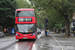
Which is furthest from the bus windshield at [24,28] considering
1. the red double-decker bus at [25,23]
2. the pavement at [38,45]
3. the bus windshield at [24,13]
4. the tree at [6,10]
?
the tree at [6,10]

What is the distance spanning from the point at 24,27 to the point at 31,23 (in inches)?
39.5

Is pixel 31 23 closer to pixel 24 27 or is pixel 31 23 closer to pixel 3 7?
pixel 24 27

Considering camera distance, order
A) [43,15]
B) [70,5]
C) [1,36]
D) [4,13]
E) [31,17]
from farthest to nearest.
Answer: [43,15] → [4,13] → [1,36] → [70,5] → [31,17]

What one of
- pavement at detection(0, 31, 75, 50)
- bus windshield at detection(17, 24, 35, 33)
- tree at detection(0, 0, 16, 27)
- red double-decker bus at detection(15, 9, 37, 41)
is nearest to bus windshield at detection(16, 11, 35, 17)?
red double-decker bus at detection(15, 9, 37, 41)

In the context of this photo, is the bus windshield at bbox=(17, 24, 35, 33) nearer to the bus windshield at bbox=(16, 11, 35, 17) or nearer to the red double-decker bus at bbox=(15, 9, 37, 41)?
the red double-decker bus at bbox=(15, 9, 37, 41)

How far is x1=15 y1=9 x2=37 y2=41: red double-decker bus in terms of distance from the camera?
19.3m

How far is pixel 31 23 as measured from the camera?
1962 cm

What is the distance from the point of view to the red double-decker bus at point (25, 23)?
19.3 meters

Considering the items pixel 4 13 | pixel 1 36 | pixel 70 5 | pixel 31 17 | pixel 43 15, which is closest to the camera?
pixel 31 17

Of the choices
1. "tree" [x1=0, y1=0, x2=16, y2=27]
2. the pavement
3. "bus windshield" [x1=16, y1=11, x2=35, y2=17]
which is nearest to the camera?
the pavement

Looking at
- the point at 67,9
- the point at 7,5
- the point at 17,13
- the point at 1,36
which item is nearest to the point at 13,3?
the point at 7,5

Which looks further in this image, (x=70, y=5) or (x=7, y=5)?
(x=7, y=5)

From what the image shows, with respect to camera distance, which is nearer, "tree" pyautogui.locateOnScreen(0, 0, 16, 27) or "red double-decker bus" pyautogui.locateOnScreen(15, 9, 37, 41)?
"red double-decker bus" pyautogui.locateOnScreen(15, 9, 37, 41)

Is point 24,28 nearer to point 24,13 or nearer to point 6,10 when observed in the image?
point 24,13
